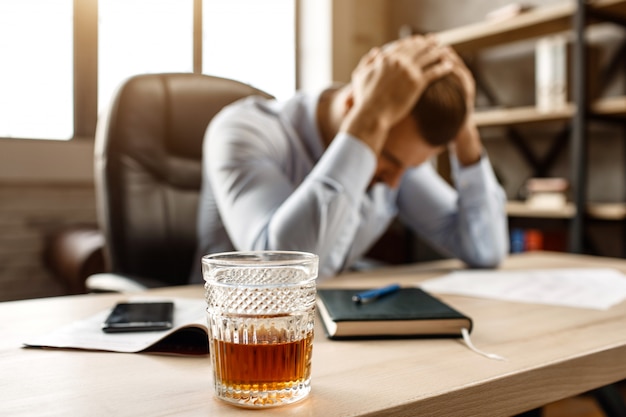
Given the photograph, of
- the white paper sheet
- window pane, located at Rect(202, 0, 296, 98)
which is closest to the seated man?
the white paper sheet

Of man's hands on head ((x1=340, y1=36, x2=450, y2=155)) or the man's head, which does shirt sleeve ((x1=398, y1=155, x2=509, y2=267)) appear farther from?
man's hands on head ((x1=340, y1=36, x2=450, y2=155))

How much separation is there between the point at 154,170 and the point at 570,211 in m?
1.71

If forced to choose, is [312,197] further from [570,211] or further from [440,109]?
[570,211]

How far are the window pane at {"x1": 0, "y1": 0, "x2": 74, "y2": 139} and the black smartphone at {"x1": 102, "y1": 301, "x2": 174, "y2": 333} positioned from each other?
7.49 feet

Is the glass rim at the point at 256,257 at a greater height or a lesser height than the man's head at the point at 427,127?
lesser

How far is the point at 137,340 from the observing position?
0.61 metres

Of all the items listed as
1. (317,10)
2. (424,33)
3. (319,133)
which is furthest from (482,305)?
(317,10)

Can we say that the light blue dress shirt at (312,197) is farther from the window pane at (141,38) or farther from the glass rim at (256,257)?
the window pane at (141,38)

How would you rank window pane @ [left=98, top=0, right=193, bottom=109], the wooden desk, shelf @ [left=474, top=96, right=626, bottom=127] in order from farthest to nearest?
window pane @ [left=98, top=0, right=193, bottom=109] → shelf @ [left=474, top=96, right=626, bottom=127] → the wooden desk

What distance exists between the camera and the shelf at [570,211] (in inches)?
87.9

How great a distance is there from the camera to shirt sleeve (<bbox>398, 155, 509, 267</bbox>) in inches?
52.9

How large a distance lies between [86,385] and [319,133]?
98 cm

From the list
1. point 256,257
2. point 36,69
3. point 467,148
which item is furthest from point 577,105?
point 36,69

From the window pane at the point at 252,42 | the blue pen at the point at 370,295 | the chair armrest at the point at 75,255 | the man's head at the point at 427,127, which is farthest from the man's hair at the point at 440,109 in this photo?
the window pane at the point at 252,42
